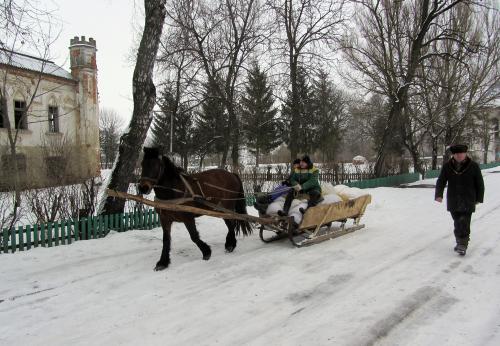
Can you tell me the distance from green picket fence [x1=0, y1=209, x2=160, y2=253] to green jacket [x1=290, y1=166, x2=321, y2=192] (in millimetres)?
3890

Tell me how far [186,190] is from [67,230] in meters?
3.18

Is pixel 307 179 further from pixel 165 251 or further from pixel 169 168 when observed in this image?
pixel 165 251

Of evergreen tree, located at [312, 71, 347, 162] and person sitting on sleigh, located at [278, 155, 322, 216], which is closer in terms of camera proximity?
person sitting on sleigh, located at [278, 155, 322, 216]

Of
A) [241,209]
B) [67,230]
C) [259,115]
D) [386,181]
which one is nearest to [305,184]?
[241,209]

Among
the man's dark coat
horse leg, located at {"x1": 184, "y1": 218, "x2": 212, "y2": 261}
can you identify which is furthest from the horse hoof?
the man's dark coat

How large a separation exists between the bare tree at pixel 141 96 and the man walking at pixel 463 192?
620cm

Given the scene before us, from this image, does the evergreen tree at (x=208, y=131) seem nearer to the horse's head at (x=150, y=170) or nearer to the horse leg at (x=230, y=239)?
the horse leg at (x=230, y=239)

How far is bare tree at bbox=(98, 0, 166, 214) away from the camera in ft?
27.8

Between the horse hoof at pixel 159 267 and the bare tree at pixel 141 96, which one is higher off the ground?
the bare tree at pixel 141 96

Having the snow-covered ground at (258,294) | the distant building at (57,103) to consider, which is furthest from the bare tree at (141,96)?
the distant building at (57,103)

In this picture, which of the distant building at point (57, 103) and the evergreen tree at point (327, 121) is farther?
the evergreen tree at point (327, 121)

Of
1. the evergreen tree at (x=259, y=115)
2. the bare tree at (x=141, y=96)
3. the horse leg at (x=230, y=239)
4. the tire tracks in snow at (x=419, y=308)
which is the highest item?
→ the evergreen tree at (x=259, y=115)

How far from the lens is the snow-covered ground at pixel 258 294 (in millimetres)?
3760

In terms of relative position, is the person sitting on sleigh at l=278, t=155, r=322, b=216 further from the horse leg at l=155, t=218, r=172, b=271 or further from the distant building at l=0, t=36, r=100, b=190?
the distant building at l=0, t=36, r=100, b=190
